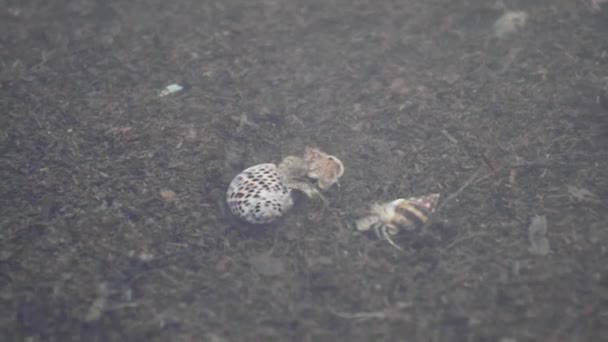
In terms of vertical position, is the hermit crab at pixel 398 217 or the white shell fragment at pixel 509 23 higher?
the white shell fragment at pixel 509 23

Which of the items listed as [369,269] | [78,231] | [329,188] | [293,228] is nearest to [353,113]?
[329,188]

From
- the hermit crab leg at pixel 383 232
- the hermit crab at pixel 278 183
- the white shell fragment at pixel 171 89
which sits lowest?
the hermit crab leg at pixel 383 232

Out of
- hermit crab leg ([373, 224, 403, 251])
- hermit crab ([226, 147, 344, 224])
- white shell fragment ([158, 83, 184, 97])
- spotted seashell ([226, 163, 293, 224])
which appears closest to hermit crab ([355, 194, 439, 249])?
hermit crab leg ([373, 224, 403, 251])

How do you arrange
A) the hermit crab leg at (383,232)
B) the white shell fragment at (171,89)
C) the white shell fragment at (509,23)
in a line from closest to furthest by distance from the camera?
the hermit crab leg at (383,232) < the white shell fragment at (171,89) < the white shell fragment at (509,23)

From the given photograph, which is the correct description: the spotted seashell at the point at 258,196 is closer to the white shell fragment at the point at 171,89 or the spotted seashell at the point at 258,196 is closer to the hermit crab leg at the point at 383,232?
the hermit crab leg at the point at 383,232

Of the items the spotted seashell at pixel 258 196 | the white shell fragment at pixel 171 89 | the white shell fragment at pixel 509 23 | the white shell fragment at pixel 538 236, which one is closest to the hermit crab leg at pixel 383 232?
the spotted seashell at pixel 258 196

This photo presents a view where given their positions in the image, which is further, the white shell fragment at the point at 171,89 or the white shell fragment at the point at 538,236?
the white shell fragment at the point at 171,89

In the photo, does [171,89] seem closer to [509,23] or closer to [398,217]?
[398,217]
